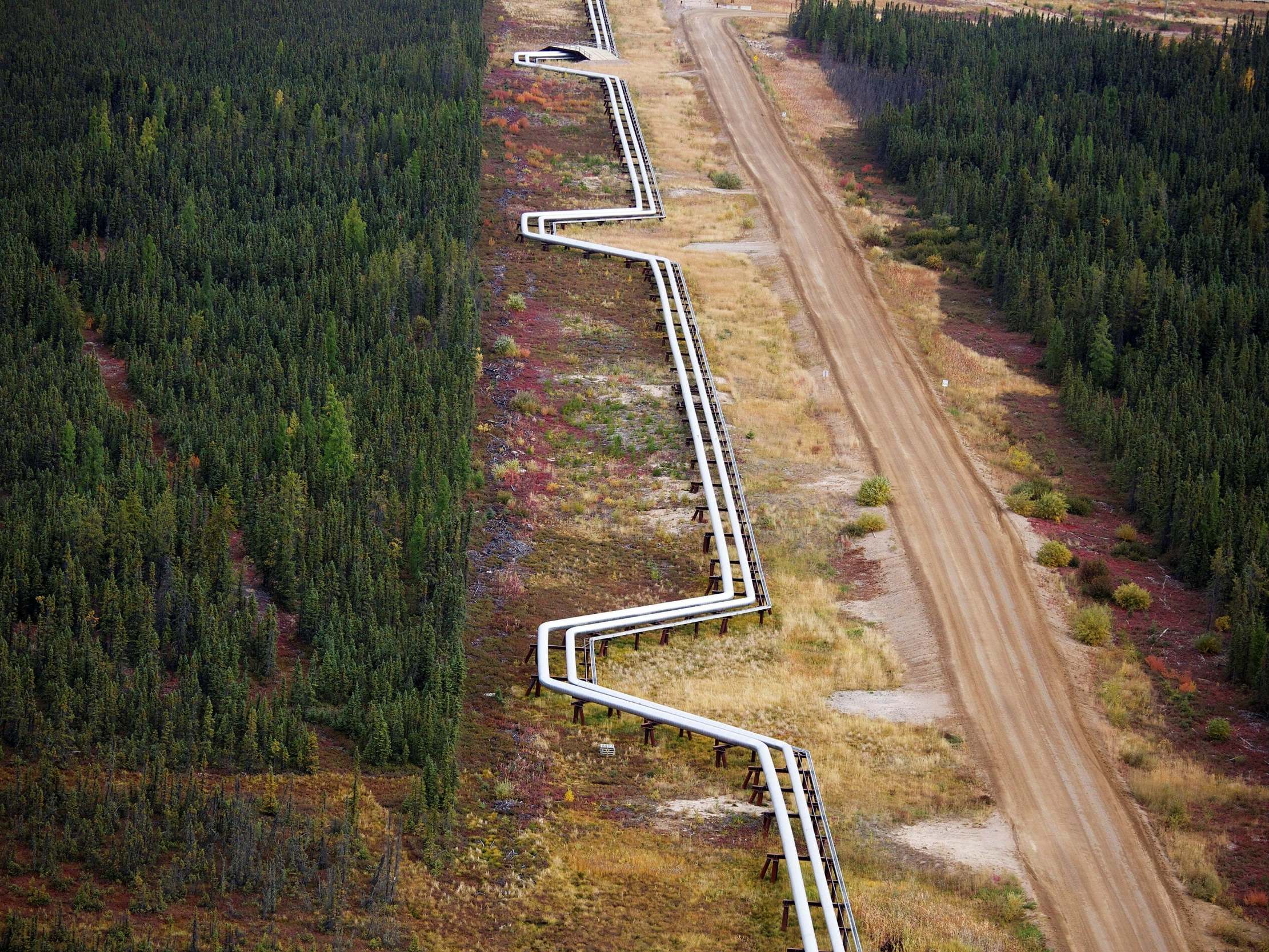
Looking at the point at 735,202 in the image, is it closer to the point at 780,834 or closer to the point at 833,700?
the point at 833,700

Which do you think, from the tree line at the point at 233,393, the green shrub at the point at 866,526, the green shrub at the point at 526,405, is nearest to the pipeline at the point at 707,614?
the green shrub at the point at 866,526

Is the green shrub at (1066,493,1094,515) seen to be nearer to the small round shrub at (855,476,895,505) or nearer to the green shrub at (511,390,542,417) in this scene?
the small round shrub at (855,476,895,505)

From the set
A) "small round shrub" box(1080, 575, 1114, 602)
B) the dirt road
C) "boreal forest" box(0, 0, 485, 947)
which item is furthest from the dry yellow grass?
"small round shrub" box(1080, 575, 1114, 602)

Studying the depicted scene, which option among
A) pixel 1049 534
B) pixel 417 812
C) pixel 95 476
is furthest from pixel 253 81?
pixel 417 812

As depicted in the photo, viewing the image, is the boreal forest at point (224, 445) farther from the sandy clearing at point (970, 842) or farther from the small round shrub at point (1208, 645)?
the small round shrub at point (1208, 645)


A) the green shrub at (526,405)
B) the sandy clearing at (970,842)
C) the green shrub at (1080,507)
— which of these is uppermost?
the green shrub at (526,405)
